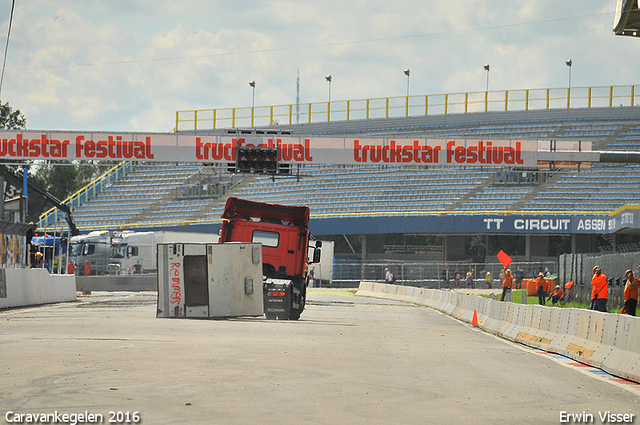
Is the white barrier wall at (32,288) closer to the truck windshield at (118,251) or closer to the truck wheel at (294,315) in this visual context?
the truck wheel at (294,315)

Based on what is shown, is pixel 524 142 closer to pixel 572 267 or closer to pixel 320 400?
pixel 572 267

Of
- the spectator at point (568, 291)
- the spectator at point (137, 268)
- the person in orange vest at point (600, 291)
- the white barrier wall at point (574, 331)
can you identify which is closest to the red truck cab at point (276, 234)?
the white barrier wall at point (574, 331)

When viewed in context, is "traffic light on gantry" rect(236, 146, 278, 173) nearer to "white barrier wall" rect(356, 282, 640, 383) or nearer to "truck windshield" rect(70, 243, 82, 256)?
"white barrier wall" rect(356, 282, 640, 383)

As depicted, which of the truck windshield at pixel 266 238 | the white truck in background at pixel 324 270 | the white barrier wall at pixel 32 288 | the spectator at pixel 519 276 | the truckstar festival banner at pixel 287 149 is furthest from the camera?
the white truck in background at pixel 324 270

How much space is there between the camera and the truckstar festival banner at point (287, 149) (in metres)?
34.3

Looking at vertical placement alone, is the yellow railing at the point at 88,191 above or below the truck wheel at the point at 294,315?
above

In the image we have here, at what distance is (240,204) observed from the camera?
23406mm

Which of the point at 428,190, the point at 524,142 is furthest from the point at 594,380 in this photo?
the point at 428,190

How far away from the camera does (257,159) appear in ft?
111

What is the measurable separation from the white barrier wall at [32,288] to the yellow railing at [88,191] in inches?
1363

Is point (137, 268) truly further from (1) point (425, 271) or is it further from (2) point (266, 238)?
(2) point (266, 238)

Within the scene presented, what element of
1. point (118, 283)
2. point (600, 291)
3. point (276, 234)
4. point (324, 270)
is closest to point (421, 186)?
point (324, 270)

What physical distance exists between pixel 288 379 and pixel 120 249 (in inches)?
1666

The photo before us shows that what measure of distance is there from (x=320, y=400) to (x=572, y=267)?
1233 inches
